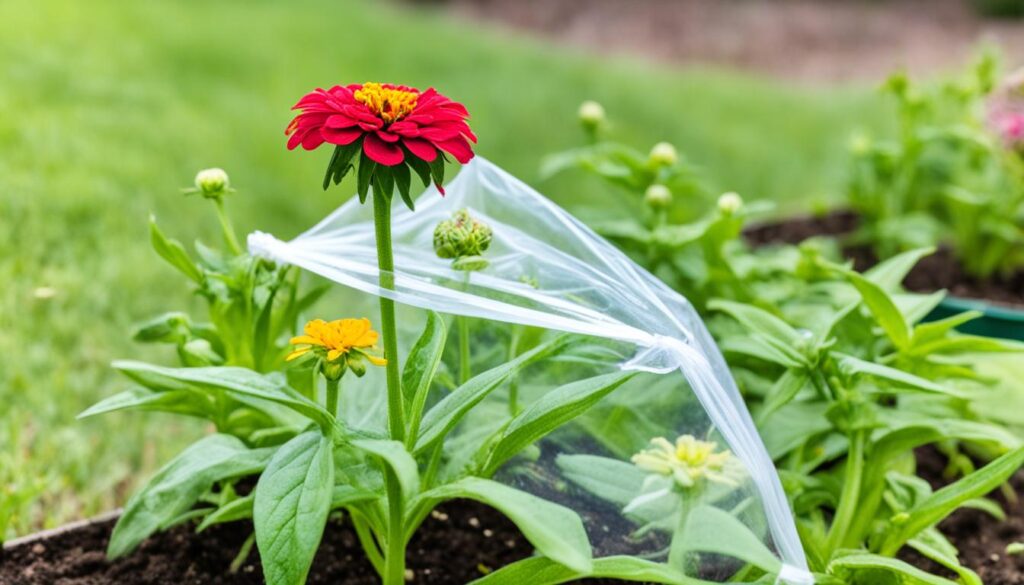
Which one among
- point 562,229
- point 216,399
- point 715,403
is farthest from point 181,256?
point 715,403

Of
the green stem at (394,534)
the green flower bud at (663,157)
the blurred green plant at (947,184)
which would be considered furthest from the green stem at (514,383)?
the blurred green plant at (947,184)

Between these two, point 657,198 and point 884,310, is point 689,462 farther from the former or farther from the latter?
point 657,198

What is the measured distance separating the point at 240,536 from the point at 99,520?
0.20 metres

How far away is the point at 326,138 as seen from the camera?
1055 millimetres

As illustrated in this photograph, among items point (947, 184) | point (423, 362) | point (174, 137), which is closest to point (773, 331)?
point (423, 362)

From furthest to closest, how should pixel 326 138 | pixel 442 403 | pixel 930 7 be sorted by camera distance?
pixel 930 7, pixel 442 403, pixel 326 138

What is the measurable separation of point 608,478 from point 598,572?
0.43 feet

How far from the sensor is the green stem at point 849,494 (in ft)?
4.84

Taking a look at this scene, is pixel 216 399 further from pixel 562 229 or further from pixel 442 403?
pixel 562 229

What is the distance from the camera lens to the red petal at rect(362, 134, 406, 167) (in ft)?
3.42

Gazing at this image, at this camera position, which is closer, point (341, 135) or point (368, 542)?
point (341, 135)

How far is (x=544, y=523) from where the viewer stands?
1.03 meters

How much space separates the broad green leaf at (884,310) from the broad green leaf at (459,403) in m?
0.49

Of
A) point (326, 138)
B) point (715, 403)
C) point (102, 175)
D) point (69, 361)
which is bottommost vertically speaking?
point (69, 361)
